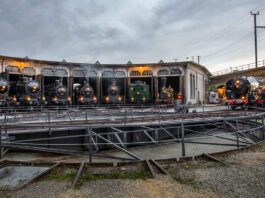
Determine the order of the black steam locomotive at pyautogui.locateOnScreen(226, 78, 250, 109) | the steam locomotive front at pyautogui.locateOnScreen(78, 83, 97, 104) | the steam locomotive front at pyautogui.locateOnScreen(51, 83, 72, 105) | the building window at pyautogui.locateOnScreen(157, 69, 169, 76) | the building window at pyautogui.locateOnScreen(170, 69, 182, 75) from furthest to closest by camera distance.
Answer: the building window at pyautogui.locateOnScreen(157, 69, 169, 76) → the building window at pyautogui.locateOnScreen(170, 69, 182, 75) → the steam locomotive front at pyautogui.locateOnScreen(78, 83, 97, 104) → the steam locomotive front at pyautogui.locateOnScreen(51, 83, 72, 105) → the black steam locomotive at pyautogui.locateOnScreen(226, 78, 250, 109)

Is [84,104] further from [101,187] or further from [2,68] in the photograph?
[101,187]

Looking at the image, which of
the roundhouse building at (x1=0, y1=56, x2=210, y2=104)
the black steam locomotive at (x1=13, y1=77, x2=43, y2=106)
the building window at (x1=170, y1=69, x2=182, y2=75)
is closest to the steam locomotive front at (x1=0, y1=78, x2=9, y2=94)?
the black steam locomotive at (x1=13, y1=77, x2=43, y2=106)

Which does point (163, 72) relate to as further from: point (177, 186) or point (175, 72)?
point (177, 186)

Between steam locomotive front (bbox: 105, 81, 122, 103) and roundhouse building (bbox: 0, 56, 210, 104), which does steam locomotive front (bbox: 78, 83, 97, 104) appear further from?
roundhouse building (bbox: 0, 56, 210, 104)

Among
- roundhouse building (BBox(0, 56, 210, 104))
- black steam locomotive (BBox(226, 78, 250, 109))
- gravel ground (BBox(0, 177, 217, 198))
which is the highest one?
roundhouse building (BBox(0, 56, 210, 104))

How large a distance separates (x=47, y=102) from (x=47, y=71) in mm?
5464

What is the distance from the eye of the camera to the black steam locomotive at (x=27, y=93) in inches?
1182

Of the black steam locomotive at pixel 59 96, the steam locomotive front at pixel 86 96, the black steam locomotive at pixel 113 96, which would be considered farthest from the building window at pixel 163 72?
the black steam locomotive at pixel 59 96

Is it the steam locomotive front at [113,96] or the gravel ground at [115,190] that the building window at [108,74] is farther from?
the gravel ground at [115,190]

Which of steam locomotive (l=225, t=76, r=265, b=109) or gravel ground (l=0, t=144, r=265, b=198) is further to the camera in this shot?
steam locomotive (l=225, t=76, r=265, b=109)

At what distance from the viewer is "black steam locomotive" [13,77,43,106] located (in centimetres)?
3003

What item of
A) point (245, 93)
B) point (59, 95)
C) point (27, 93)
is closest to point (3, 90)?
point (27, 93)

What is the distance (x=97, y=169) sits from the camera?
7066 millimetres

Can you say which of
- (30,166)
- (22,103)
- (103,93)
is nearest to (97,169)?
(30,166)
